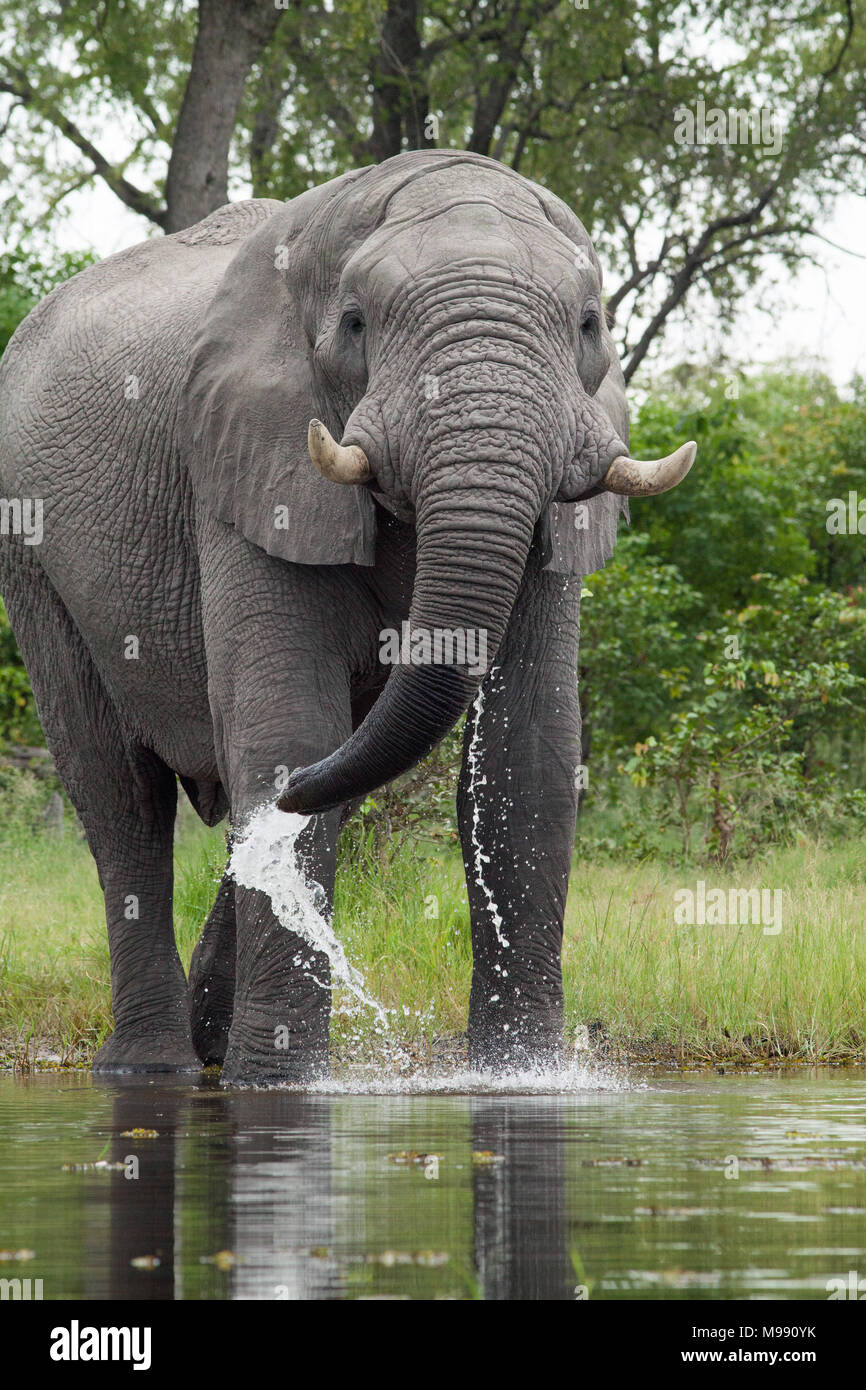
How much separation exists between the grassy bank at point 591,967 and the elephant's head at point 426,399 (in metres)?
2.40

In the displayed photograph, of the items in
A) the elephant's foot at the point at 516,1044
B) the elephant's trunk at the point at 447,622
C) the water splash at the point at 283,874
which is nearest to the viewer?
the elephant's trunk at the point at 447,622

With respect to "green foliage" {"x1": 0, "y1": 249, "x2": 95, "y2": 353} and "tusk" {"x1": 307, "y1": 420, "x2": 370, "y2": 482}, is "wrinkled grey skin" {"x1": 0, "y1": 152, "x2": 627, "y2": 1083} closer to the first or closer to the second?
"tusk" {"x1": 307, "y1": 420, "x2": 370, "y2": 482}

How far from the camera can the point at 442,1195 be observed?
14.6 ft

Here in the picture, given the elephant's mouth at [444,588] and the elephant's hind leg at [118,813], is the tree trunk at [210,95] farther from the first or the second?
the elephant's mouth at [444,588]

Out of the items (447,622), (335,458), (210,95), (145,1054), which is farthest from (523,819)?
(210,95)

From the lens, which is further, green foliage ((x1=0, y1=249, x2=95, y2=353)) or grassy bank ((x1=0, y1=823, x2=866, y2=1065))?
green foliage ((x1=0, y1=249, x2=95, y2=353))

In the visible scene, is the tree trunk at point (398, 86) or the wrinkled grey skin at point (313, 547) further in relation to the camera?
the tree trunk at point (398, 86)

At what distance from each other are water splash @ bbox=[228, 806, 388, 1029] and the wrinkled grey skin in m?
0.06

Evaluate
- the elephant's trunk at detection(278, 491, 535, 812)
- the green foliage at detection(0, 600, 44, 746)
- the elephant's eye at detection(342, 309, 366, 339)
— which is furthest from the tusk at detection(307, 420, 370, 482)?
the green foliage at detection(0, 600, 44, 746)

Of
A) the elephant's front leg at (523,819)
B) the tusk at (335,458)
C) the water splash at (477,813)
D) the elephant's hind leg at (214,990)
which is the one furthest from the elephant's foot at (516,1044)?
the elephant's hind leg at (214,990)

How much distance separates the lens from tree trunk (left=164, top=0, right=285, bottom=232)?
1675cm

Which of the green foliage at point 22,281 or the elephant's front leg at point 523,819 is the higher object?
the green foliage at point 22,281

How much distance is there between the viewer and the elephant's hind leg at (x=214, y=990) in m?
9.12
